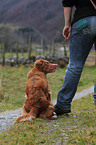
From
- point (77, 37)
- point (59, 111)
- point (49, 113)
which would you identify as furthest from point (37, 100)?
point (77, 37)

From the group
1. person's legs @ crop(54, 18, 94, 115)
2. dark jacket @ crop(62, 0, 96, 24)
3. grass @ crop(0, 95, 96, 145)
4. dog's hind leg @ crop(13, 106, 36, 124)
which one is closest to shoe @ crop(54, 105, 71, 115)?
person's legs @ crop(54, 18, 94, 115)

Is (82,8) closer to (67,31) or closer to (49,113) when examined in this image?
(67,31)

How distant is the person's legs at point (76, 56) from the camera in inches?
123

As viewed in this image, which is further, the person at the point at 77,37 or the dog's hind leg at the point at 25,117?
the dog's hind leg at the point at 25,117

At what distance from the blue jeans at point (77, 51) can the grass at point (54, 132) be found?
1.29ft

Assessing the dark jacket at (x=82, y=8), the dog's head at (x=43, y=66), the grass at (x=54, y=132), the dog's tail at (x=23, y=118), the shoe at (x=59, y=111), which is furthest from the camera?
the dog's head at (x=43, y=66)

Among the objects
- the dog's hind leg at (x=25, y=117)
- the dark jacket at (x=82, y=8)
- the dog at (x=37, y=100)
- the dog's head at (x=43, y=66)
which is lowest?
the dog's hind leg at (x=25, y=117)

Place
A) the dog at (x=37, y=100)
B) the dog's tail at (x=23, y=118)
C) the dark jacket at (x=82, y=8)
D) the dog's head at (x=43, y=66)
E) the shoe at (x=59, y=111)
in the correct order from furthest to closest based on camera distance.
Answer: the dog's head at (x=43, y=66)
the shoe at (x=59, y=111)
the dog at (x=37, y=100)
the dog's tail at (x=23, y=118)
the dark jacket at (x=82, y=8)

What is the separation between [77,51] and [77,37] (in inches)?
8.6

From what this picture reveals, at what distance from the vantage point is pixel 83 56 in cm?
324

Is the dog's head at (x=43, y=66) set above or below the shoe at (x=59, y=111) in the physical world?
above

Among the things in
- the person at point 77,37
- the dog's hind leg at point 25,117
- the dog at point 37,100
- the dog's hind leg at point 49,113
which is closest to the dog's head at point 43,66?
the dog at point 37,100

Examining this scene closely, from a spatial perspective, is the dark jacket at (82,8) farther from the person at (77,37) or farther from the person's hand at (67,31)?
the person's hand at (67,31)

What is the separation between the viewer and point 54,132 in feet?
9.04
